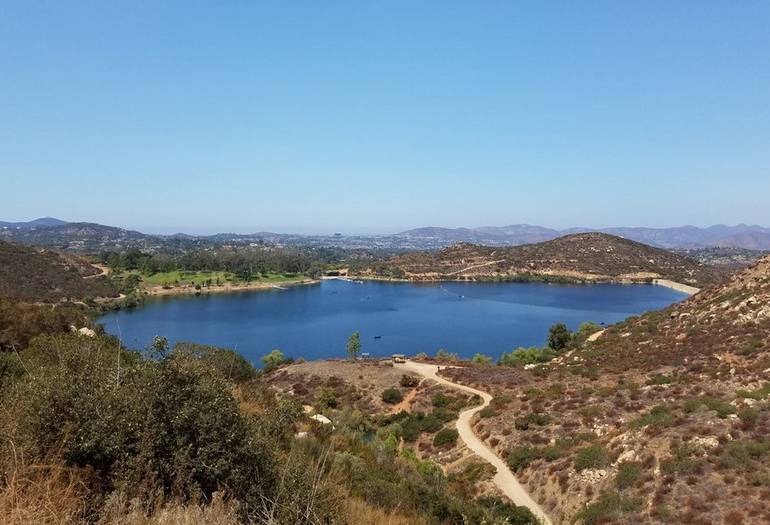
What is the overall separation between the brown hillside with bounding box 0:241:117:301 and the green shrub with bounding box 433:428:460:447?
72124mm

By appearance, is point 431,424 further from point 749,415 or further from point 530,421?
point 749,415

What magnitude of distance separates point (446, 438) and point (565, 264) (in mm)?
139037

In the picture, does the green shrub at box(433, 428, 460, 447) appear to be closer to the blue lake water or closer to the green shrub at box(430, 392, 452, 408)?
the green shrub at box(430, 392, 452, 408)

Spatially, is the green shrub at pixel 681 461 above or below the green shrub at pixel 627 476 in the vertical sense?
above

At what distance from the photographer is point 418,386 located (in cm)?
3278

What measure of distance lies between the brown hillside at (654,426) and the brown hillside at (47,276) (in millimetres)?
75803

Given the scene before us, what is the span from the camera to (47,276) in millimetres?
87062

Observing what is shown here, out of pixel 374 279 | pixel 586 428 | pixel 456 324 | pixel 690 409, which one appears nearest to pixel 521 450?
pixel 586 428

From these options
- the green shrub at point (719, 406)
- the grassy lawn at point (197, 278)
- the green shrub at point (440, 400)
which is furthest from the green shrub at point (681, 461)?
the grassy lawn at point (197, 278)

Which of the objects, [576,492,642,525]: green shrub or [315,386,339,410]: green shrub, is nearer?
[576,492,642,525]: green shrub

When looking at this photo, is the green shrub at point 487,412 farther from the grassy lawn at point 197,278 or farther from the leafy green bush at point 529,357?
the grassy lawn at point 197,278

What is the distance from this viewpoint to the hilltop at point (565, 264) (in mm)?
143625

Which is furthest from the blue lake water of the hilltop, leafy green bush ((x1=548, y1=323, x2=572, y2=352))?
leafy green bush ((x1=548, y1=323, x2=572, y2=352))

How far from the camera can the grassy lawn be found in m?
124
